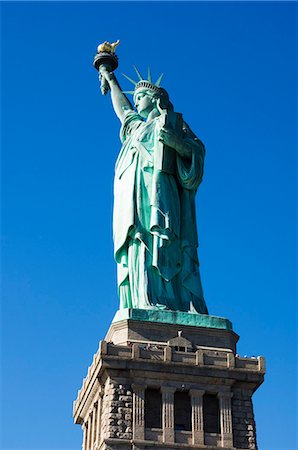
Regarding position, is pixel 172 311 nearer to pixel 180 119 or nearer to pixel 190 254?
pixel 190 254

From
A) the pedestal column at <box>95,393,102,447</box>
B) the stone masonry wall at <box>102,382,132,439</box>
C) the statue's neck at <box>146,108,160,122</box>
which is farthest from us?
the statue's neck at <box>146,108,160,122</box>

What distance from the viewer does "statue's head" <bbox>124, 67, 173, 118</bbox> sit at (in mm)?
38750

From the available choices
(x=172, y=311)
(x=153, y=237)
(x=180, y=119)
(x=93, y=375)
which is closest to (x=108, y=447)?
(x=93, y=375)

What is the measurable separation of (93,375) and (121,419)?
106 inches

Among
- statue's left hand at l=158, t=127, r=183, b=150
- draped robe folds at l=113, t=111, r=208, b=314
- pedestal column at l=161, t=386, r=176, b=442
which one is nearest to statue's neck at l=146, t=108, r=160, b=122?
draped robe folds at l=113, t=111, r=208, b=314

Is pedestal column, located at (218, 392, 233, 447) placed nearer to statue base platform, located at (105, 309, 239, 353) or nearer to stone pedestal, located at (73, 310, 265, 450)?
stone pedestal, located at (73, 310, 265, 450)

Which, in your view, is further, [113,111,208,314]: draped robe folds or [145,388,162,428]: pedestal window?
[113,111,208,314]: draped robe folds

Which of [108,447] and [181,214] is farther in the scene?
[181,214]

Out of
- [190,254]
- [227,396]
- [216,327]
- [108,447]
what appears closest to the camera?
[108,447]

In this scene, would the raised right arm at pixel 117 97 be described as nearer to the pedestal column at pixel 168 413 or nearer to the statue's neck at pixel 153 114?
the statue's neck at pixel 153 114

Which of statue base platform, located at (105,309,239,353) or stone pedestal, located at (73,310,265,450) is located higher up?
statue base platform, located at (105,309,239,353)

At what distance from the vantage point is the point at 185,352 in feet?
104

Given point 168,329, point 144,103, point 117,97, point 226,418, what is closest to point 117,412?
point 226,418

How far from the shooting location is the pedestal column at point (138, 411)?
2959 cm
